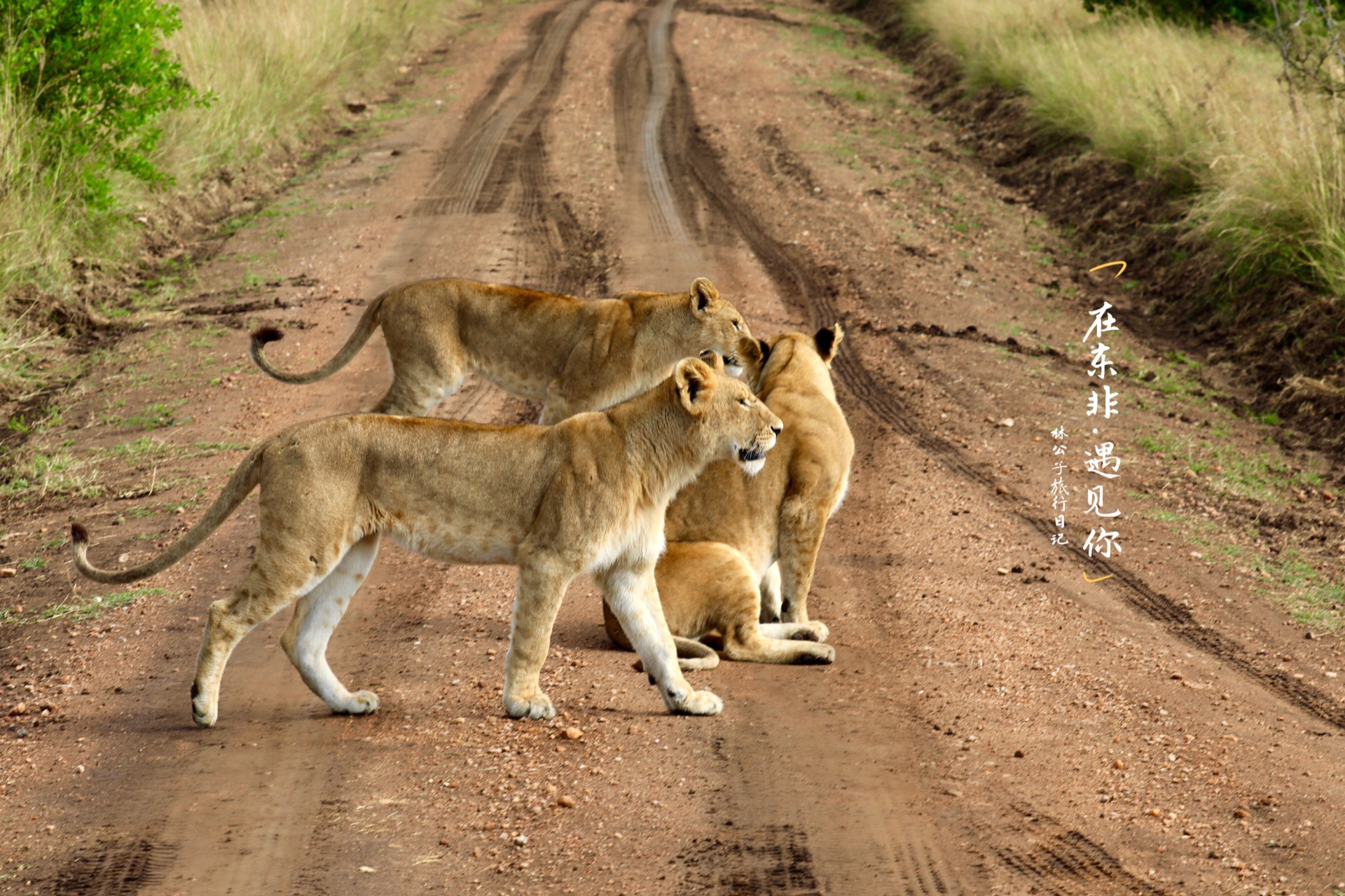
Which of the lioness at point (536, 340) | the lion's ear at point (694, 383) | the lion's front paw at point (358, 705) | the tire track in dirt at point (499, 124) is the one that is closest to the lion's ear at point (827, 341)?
the lioness at point (536, 340)

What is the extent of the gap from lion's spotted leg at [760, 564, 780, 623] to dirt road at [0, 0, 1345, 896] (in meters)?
0.29

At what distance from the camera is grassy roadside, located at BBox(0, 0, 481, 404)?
38.3 feet

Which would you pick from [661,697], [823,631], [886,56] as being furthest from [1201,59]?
[661,697]

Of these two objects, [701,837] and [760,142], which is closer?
[701,837]

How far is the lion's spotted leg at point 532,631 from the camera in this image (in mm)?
5457

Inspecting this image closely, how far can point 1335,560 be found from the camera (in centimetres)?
854

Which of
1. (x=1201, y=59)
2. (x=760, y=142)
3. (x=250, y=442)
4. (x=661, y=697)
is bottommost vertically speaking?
(x=250, y=442)

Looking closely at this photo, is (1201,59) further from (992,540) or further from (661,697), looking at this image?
(661,697)

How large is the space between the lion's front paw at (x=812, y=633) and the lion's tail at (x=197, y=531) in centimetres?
277

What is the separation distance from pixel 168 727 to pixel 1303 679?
18.4 feet

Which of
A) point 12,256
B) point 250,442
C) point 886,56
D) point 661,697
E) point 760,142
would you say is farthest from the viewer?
point 886,56

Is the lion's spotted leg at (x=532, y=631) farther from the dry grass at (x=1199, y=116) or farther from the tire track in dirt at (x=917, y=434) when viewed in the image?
the dry grass at (x=1199, y=116)

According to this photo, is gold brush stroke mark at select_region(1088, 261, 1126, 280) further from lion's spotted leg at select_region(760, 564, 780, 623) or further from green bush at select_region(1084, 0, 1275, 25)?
lion's spotted leg at select_region(760, 564, 780, 623)

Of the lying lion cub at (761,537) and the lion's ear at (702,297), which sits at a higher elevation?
the lion's ear at (702,297)
